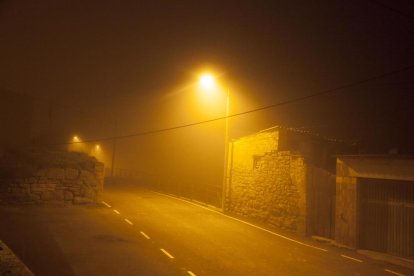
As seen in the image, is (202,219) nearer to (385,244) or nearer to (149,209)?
(149,209)

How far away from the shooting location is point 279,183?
56.7 feet

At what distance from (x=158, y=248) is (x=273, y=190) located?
8.06m

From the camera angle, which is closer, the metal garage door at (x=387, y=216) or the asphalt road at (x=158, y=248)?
the asphalt road at (x=158, y=248)

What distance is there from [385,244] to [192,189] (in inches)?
728

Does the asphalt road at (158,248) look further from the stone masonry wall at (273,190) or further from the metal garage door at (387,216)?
the stone masonry wall at (273,190)

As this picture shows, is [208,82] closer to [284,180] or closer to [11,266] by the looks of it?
[284,180]

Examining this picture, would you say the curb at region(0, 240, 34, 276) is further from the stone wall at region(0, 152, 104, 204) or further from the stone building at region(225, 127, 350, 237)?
the stone wall at region(0, 152, 104, 204)

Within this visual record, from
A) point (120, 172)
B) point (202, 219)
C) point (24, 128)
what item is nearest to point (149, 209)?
point (202, 219)

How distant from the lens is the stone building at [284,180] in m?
15.2

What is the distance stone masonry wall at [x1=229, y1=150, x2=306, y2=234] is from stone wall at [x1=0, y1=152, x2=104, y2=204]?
27.1 ft

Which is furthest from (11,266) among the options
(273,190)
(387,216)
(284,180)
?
(273,190)

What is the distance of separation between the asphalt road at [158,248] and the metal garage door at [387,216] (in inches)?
45.7

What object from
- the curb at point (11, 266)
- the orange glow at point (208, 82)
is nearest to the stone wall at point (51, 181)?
the orange glow at point (208, 82)

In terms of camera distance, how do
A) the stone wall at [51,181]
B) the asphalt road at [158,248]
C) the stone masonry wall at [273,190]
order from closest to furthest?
the asphalt road at [158,248]
the stone masonry wall at [273,190]
the stone wall at [51,181]
